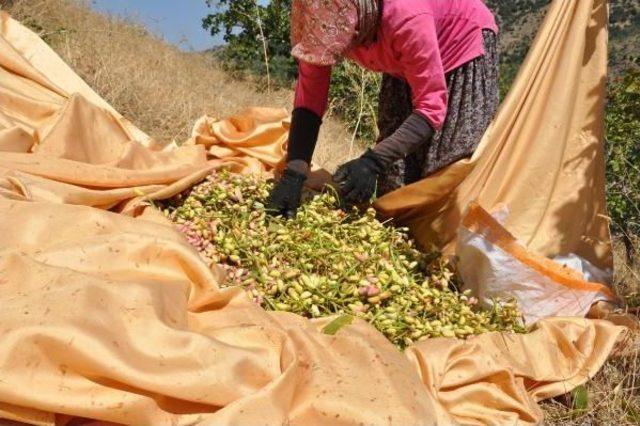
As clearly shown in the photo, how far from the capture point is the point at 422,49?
2191mm

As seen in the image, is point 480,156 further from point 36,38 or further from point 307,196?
point 36,38

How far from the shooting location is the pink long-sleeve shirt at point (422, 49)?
218 cm

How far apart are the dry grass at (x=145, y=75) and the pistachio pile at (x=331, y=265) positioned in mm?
2256

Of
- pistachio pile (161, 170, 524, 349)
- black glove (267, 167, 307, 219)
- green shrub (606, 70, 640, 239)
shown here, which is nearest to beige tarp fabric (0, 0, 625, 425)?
pistachio pile (161, 170, 524, 349)

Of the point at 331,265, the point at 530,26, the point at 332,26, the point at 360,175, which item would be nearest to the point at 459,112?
the point at 360,175

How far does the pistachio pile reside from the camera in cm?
204

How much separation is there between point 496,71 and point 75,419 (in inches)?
84.5

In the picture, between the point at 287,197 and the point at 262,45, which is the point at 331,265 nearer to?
the point at 287,197

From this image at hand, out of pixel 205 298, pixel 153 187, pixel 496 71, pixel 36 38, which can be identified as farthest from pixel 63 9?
pixel 205 298

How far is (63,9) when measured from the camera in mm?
7191

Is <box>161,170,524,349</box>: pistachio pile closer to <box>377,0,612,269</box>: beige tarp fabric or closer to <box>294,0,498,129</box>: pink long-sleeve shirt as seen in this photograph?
<box>377,0,612,269</box>: beige tarp fabric

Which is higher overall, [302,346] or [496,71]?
[496,71]

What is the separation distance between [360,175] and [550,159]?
88cm

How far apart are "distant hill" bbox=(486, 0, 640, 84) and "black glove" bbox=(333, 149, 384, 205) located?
12.9 m
